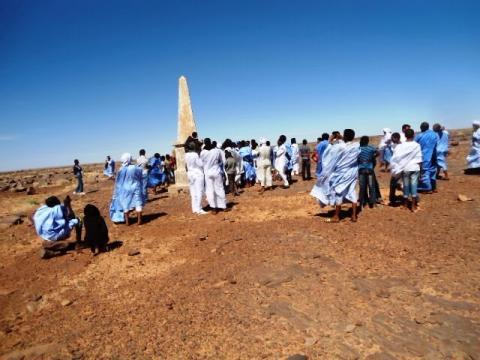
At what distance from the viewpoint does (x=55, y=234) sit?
21.7 ft

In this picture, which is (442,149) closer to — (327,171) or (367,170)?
(367,170)

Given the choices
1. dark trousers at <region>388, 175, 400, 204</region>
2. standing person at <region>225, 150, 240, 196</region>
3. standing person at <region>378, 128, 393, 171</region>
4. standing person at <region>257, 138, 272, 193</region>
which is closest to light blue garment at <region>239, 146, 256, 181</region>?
standing person at <region>257, 138, 272, 193</region>

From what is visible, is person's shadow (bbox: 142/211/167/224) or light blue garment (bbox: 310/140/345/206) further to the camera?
person's shadow (bbox: 142/211/167/224)

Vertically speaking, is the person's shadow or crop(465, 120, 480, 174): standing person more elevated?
crop(465, 120, 480, 174): standing person

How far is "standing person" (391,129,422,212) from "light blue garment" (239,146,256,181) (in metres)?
7.07

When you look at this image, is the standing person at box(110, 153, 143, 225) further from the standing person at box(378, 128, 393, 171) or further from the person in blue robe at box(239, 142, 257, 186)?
the standing person at box(378, 128, 393, 171)

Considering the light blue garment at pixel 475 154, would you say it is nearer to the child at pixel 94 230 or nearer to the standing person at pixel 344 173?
the standing person at pixel 344 173

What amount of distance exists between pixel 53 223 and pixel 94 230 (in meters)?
0.79

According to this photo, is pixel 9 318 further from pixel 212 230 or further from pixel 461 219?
pixel 461 219

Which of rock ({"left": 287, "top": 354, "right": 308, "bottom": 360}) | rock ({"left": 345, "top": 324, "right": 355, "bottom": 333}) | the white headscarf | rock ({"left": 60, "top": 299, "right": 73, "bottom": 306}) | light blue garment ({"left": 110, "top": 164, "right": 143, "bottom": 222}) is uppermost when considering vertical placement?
the white headscarf

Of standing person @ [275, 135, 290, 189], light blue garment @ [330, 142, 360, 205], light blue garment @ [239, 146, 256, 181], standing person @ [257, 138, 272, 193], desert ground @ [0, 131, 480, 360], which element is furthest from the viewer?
light blue garment @ [239, 146, 256, 181]

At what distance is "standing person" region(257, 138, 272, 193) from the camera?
39.5ft

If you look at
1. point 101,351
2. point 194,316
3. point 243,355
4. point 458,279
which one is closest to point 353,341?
point 243,355

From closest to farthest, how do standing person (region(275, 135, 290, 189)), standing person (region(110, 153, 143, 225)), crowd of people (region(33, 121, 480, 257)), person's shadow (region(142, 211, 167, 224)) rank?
crowd of people (region(33, 121, 480, 257)), standing person (region(110, 153, 143, 225)), person's shadow (region(142, 211, 167, 224)), standing person (region(275, 135, 290, 189))
